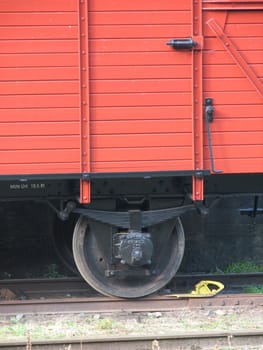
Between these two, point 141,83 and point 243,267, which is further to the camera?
point 243,267

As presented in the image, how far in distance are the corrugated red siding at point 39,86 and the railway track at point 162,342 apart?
170 centimetres

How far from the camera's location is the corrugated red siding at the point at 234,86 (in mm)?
5895

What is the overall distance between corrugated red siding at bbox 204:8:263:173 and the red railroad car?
10 millimetres

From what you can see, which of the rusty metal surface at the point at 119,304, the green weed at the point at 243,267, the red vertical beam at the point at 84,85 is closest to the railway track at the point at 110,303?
the rusty metal surface at the point at 119,304

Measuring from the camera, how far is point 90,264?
636cm

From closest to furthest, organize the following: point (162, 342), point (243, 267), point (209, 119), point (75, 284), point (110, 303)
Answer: point (162, 342) → point (209, 119) → point (110, 303) → point (75, 284) → point (243, 267)

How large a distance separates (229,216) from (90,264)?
2.94 metres

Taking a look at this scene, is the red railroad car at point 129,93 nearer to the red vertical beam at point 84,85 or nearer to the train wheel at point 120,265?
the red vertical beam at point 84,85

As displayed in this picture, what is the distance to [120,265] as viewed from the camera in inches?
249

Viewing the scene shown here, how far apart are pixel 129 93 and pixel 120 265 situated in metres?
1.91

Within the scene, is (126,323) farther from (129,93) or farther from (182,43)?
(182,43)

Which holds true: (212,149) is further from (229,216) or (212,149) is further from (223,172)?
(229,216)

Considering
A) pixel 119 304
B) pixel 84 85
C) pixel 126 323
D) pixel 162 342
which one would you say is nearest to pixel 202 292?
pixel 119 304

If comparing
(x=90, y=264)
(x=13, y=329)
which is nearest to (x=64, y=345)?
(x=13, y=329)
